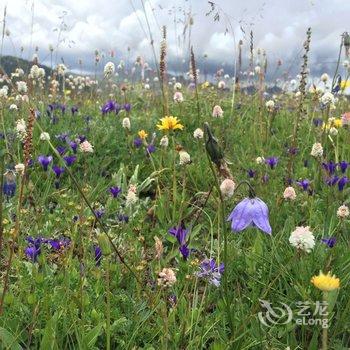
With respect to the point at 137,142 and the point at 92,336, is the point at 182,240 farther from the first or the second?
the point at 137,142

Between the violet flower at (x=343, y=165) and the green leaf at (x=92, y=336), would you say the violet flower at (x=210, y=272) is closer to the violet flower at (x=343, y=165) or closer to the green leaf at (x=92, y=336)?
the green leaf at (x=92, y=336)

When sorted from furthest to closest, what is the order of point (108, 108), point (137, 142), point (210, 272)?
1. point (108, 108)
2. point (137, 142)
3. point (210, 272)

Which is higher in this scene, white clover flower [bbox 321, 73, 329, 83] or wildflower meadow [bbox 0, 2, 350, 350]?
white clover flower [bbox 321, 73, 329, 83]

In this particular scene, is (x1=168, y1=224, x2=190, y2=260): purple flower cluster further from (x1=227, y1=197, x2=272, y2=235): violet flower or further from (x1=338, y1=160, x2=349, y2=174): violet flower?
(x1=338, y1=160, x2=349, y2=174): violet flower

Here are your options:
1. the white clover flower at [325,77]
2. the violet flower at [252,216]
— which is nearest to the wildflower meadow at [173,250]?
the violet flower at [252,216]

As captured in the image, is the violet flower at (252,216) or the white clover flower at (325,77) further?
the white clover flower at (325,77)

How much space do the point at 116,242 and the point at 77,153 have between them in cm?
169

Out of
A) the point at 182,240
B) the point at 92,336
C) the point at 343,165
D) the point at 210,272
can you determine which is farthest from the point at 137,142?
the point at 92,336

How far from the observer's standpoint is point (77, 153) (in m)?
4.34

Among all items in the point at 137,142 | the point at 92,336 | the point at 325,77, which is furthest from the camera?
the point at 325,77

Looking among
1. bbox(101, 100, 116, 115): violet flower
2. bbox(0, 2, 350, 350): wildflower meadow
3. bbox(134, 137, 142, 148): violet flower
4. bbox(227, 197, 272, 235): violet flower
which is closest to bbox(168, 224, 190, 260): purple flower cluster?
bbox(0, 2, 350, 350): wildflower meadow

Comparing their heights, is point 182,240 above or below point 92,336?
above

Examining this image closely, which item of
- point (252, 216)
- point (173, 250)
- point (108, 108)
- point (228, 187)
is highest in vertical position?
point (228, 187)

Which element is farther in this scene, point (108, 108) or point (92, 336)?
point (108, 108)
